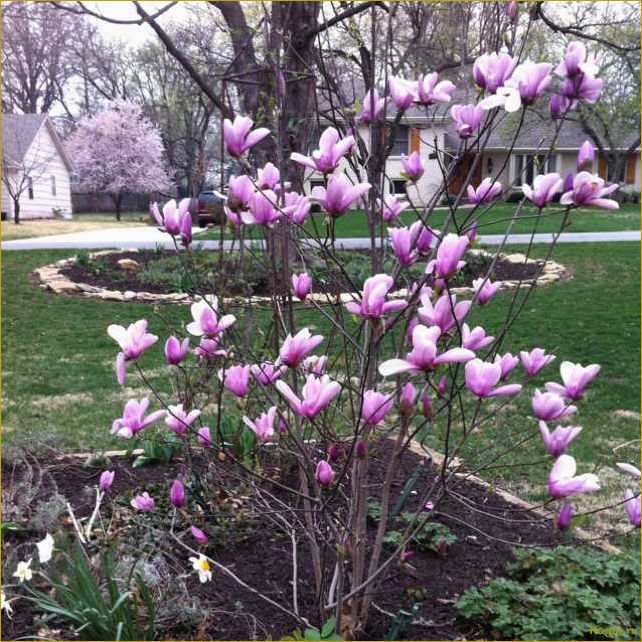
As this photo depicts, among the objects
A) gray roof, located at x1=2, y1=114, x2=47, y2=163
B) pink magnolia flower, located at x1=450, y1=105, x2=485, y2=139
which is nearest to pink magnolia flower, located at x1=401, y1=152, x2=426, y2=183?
pink magnolia flower, located at x1=450, y1=105, x2=485, y2=139

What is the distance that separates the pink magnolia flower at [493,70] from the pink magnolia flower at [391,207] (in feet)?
1.43

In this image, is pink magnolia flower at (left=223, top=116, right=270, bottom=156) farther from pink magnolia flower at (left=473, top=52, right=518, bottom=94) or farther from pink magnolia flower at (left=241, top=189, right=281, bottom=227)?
pink magnolia flower at (left=473, top=52, right=518, bottom=94)

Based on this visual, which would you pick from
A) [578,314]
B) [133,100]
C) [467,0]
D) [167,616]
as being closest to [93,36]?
[133,100]

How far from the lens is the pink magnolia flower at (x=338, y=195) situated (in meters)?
1.51

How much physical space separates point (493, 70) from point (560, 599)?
1.44 meters

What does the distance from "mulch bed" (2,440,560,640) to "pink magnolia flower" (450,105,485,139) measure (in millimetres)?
801

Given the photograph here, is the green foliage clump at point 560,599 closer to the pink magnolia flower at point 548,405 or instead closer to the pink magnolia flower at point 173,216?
the pink magnolia flower at point 548,405

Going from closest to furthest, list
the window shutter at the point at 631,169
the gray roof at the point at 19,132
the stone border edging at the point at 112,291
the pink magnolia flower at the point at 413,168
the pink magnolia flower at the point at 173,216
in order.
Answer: the pink magnolia flower at the point at 413,168, the pink magnolia flower at the point at 173,216, the stone border edging at the point at 112,291, the gray roof at the point at 19,132, the window shutter at the point at 631,169

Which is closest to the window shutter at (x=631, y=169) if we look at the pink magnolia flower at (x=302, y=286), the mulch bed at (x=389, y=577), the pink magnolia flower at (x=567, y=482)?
the mulch bed at (x=389, y=577)

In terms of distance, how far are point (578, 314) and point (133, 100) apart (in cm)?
2603

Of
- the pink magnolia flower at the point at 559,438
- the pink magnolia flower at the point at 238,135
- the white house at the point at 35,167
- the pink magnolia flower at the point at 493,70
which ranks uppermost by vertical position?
the white house at the point at 35,167

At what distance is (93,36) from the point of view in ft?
77.9

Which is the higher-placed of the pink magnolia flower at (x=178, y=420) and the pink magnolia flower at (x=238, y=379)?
the pink magnolia flower at (x=238, y=379)

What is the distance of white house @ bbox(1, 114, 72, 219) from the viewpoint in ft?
84.8
